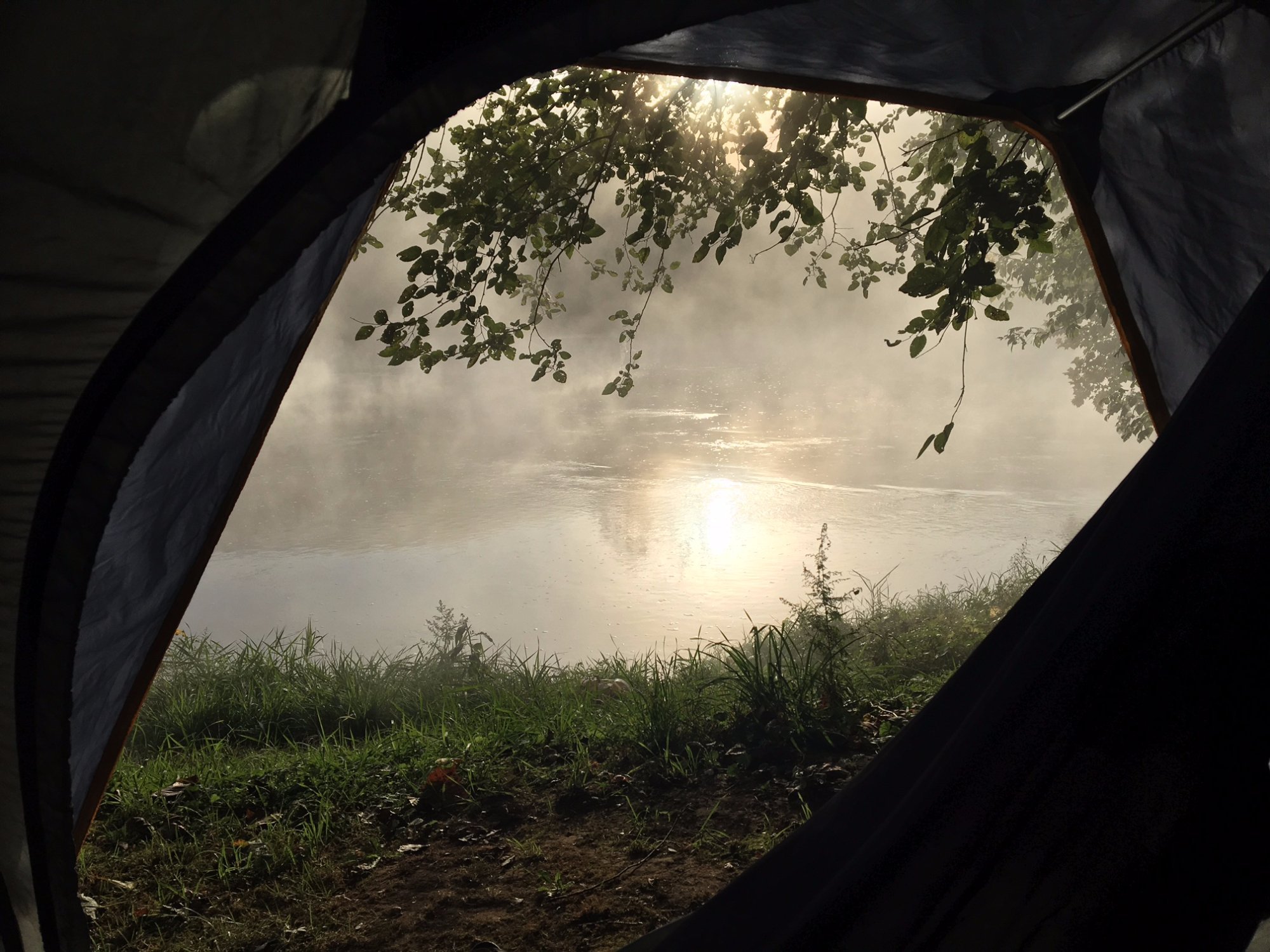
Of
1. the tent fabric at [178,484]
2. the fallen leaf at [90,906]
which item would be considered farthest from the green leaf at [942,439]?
the fallen leaf at [90,906]

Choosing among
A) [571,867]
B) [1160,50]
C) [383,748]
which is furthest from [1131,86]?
[383,748]

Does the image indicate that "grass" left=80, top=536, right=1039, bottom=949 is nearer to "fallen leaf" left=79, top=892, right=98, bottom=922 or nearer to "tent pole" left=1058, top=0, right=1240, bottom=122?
"fallen leaf" left=79, top=892, right=98, bottom=922

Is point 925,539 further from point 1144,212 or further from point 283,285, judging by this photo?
point 283,285

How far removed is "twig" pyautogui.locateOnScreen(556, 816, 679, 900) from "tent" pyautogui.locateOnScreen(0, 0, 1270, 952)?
0.93m

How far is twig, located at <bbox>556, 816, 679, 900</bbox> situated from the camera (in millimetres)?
2156

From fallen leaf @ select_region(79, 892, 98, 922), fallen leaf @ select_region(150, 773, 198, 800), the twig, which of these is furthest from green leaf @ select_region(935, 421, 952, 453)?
fallen leaf @ select_region(150, 773, 198, 800)

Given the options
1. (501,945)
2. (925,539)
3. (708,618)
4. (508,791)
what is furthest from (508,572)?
(501,945)

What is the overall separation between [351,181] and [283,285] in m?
0.78

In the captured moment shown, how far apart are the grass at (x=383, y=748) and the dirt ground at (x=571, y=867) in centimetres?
3

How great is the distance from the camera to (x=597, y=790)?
2.71 m

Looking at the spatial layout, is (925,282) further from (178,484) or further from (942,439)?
(178,484)

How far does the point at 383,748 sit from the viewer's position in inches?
125

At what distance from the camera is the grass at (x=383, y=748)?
2.32 meters

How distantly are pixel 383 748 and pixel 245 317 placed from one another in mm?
2600
